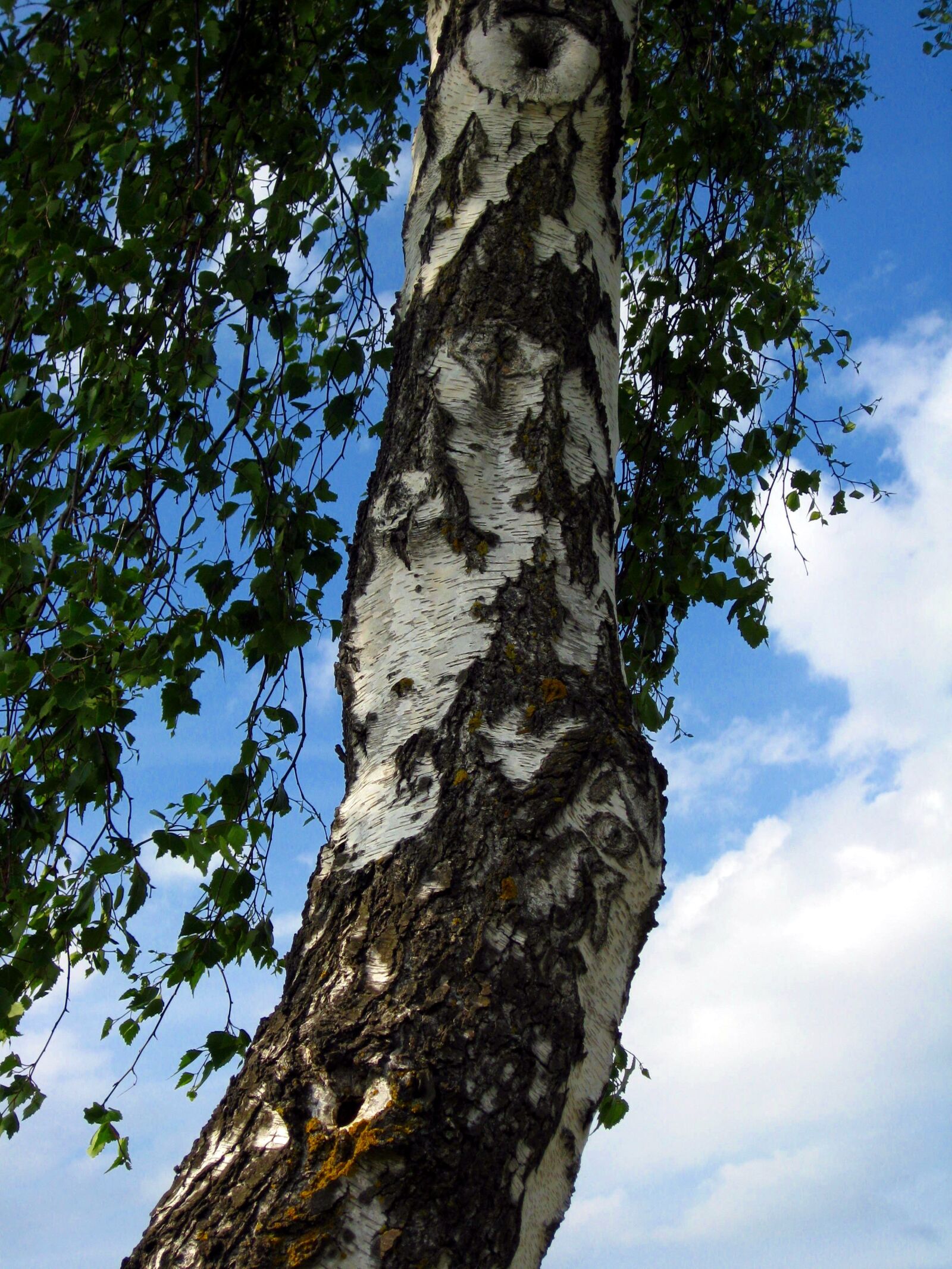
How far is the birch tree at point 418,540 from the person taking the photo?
1193 mm

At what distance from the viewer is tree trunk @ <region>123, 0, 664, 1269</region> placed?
1144 mm

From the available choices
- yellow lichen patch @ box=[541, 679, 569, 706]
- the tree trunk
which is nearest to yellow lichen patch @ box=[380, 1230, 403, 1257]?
the tree trunk

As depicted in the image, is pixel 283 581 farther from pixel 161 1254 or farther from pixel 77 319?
pixel 161 1254

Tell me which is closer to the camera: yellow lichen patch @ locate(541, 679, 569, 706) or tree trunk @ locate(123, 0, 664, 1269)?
tree trunk @ locate(123, 0, 664, 1269)

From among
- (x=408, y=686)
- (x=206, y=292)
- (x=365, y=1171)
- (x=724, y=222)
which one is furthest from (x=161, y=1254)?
(x=724, y=222)

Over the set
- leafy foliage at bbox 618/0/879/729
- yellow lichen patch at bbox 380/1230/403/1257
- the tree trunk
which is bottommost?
yellow lichen patch at bbox 380/1230/403/1257

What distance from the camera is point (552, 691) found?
1454mm

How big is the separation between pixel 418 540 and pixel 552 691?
1.10 feet

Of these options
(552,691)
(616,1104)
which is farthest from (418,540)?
(616,1104)

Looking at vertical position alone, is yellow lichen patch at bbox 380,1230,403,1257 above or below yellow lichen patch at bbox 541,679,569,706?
below

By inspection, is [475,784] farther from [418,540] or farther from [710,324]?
[710,324]

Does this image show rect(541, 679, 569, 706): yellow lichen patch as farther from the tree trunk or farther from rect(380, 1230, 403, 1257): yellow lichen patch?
rect(380, 1230, 403, 1257): yellow lichen patch

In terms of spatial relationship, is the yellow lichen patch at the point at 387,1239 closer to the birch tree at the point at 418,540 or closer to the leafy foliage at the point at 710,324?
the birch tree at the point at 418,540

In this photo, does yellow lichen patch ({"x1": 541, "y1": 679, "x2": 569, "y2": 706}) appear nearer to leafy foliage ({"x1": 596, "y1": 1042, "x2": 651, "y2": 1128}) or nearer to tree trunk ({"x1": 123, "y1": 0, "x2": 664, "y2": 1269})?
tree trunk ({"x1": 123, "y1": 0, "x2": 664, "y2": 1269})
